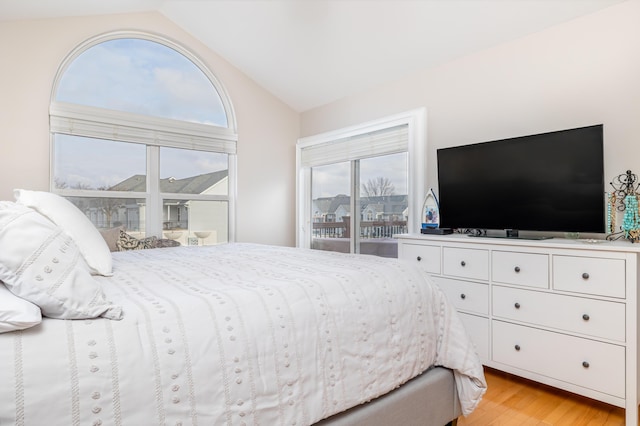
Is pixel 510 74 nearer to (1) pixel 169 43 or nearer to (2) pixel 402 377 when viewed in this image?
(2) pixel 402 377

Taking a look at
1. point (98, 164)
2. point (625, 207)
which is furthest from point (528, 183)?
point (98, 164)

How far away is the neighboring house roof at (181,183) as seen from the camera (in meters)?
3.61

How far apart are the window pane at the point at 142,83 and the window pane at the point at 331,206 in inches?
51.8

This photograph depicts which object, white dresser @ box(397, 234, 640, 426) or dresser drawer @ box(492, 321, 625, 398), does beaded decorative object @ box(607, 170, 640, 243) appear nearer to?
white dresser @ box(397, 234, 640, 426)

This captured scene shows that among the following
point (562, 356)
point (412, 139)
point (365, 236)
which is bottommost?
point (562, 356)

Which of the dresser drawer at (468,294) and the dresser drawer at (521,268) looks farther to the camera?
the dresser drawer at (468,294)

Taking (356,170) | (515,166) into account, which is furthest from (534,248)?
(356,170)

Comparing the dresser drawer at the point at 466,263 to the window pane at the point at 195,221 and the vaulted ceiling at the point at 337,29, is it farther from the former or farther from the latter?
the window pane at the point at 195,221

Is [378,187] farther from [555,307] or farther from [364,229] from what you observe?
[555,307]

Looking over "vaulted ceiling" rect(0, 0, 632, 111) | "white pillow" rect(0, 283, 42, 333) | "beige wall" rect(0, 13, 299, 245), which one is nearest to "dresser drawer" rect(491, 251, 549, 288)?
"vaulted ceiling" rect(0, 0, 632, 111)

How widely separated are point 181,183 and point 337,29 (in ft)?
7.24

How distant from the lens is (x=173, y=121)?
3.83 m

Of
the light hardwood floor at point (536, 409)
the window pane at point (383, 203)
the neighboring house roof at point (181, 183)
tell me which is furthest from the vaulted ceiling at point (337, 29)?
the light hardwood floor at point (536, 409)

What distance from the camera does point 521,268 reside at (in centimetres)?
224
